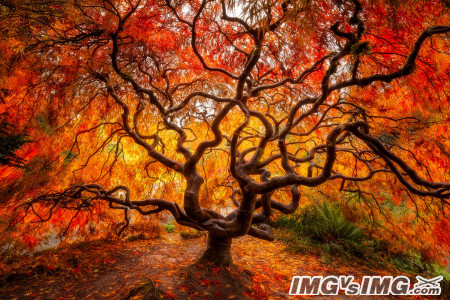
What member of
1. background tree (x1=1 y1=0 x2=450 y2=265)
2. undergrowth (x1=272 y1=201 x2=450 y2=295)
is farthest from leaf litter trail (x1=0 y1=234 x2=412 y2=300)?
background tree (x1=1 y1=0 x2=450 y2=265)

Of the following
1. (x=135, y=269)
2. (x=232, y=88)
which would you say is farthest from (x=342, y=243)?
(x=135, y=269)

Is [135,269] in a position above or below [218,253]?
below

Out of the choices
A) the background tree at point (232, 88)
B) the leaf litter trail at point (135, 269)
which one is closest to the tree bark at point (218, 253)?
the background tree at point (232, 88)

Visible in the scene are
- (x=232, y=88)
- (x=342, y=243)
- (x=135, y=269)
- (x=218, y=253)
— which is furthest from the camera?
(x=342, y=243)

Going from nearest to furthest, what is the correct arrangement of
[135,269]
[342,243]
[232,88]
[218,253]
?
1. [218,253]
2. [135,269]
3. [232,88]
4. [342,243]

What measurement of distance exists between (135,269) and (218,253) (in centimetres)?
141

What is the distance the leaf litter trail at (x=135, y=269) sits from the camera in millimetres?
2816

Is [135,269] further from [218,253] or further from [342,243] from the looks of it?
[342,243]

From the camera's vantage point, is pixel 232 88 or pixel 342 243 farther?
pixel 342 243

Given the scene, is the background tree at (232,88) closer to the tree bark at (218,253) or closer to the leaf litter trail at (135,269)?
the tree bark at (218,253)

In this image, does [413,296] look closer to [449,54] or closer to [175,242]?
[449,54]

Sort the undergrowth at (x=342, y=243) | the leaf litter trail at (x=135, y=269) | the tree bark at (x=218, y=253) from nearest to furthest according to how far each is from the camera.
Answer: the leaf litter trail at (x=135, y=269), the tree bark at (x=218, y=253), the undergrowth at (x=342, y=243)

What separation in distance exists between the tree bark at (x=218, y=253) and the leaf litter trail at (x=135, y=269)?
0.46 metres

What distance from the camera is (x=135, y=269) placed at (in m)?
3.51
